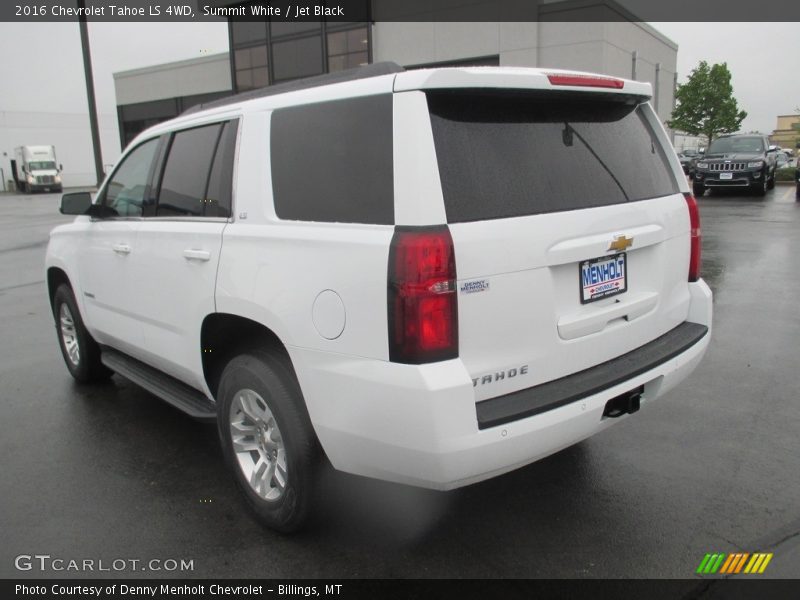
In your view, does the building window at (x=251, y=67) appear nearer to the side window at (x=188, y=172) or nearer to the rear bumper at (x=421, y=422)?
the side window at (x=188, y=172)

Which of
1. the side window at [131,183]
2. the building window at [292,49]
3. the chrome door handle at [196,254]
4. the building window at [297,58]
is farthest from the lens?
the building window at [297,58]

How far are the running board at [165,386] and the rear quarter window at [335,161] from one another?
127cm

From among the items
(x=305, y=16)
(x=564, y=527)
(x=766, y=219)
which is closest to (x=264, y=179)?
(x=564, y=527)

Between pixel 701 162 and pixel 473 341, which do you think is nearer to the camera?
pixel 473 341

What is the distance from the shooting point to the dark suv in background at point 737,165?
68.4 feet

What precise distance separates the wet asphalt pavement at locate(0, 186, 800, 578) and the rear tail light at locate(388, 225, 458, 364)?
3.55 ft

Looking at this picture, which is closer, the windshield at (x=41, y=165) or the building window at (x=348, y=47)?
the building window at (x=348, y=47)

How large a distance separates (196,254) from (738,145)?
2254 cm

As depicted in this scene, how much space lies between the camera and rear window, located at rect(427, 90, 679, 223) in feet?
8.30

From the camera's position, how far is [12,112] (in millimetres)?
58812

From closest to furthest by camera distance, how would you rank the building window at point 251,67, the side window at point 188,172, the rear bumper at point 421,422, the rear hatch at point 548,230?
the rear bumper at point 421,422 < the rear hatch at point 548,230 < the side window at point 188,172 < the building window at point 251,67

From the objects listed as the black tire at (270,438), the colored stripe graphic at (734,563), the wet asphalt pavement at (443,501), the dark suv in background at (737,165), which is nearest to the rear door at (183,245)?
the black tire at (270,438)

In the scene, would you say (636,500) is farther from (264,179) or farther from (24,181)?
(24,181)

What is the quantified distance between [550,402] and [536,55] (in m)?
25.0
